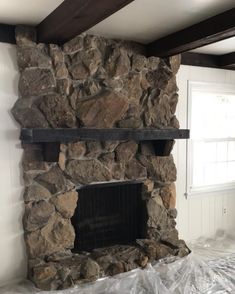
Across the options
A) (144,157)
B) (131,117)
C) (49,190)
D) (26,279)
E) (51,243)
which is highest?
(131,117)

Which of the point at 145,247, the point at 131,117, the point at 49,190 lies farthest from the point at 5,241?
the point at 131,117

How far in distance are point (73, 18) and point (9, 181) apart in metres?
1.51

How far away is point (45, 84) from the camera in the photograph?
8.84ft

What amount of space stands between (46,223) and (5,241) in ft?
1.26

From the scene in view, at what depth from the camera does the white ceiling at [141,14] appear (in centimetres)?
214

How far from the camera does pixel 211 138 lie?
13.0 feet

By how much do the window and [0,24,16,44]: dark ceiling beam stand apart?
6.83 feet

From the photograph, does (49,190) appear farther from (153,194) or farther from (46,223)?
(153,194)

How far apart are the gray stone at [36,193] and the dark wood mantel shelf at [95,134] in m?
0.44

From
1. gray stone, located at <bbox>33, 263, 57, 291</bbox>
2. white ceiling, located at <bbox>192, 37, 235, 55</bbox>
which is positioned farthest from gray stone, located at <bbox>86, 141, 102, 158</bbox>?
white ceiling, located at <bbox>192, 37, 235, 55</bbox>

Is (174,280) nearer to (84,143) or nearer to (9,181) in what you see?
(84,143)

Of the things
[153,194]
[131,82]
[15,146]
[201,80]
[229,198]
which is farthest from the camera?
[229,198]

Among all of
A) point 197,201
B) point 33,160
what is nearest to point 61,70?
point 33,160

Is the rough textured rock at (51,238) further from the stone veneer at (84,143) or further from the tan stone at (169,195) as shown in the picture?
the tan stone at (169,195)
